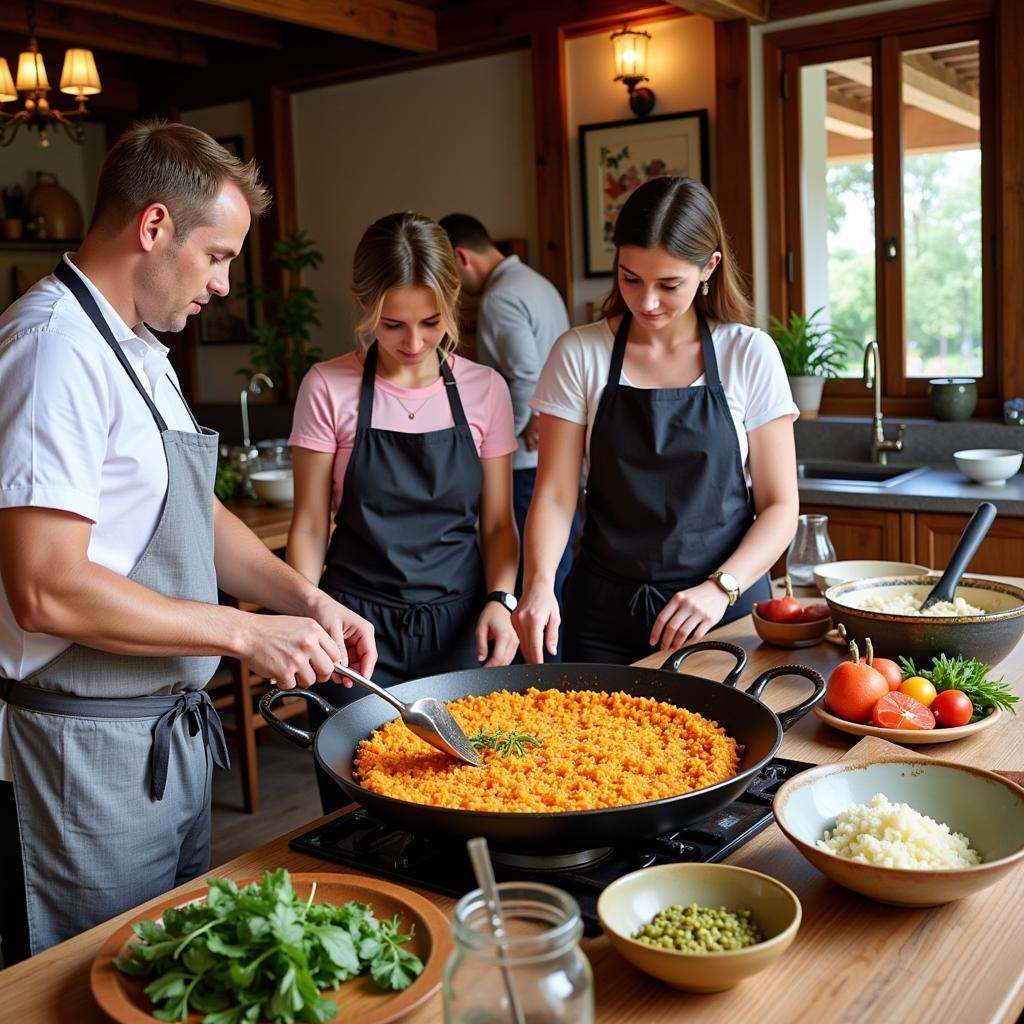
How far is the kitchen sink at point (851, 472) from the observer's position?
15.1 feet

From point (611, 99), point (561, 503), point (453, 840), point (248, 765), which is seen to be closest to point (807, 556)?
point (561, 503)

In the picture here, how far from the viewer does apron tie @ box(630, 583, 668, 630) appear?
7.75 ft

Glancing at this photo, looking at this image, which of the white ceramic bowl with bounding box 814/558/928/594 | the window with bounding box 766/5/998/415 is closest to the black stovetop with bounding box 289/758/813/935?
the white ceramic bowl with bounding box 814/558/928/594

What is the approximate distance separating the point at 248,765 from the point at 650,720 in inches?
107

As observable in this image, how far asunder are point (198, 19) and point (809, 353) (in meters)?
3.47

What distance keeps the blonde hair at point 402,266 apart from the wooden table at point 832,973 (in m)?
1.31

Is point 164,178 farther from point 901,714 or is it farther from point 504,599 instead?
point 901,714

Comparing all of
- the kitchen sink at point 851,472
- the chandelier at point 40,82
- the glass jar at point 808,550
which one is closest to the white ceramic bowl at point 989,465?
the kitchen sink at point 851,472

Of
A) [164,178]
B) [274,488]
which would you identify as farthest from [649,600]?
[274,488]

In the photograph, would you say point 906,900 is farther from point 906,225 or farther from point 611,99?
point 611,99

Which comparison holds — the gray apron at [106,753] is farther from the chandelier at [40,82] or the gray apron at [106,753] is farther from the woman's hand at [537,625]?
the chandelier at [40,82]

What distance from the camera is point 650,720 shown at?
1.66m

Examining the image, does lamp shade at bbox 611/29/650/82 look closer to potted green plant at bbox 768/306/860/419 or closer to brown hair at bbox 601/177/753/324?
potted green plant at bbox 768/306/860/419

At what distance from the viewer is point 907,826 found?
129cm
